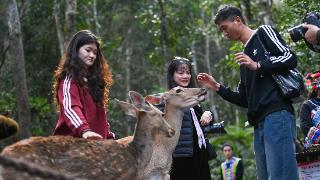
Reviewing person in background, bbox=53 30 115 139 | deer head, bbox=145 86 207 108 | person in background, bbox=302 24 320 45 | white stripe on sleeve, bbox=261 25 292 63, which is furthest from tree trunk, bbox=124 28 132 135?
person in background, bbox=302 24 320 45

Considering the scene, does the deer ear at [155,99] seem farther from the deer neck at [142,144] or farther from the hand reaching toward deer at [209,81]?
the deer neck at [142,144]

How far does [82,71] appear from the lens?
6.23 metres

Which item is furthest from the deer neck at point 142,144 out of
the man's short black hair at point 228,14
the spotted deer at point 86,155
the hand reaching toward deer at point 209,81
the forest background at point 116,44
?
the forest background at point 116,44

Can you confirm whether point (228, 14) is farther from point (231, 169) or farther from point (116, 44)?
point (116, 44)

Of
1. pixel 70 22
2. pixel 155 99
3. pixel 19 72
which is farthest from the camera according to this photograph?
pixel 19 72

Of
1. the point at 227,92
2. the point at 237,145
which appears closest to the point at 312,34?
the point at 227,92

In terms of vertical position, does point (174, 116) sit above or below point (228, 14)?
below

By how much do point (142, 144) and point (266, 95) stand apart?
4.56 ft

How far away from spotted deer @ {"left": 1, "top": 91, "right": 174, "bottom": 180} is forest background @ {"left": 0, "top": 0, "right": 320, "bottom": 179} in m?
6.49

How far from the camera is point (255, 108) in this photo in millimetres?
6234

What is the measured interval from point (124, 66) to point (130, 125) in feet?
21.4

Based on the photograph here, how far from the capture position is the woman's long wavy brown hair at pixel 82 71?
244 inches

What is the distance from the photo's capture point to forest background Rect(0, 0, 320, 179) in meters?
13.8

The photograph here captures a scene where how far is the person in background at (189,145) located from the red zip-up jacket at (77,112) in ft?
4.20
